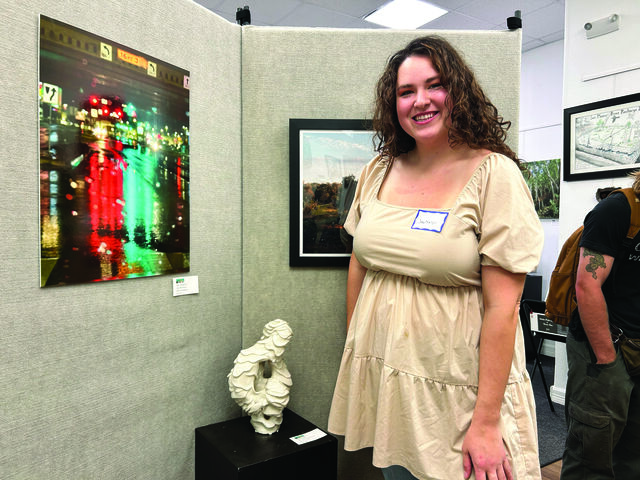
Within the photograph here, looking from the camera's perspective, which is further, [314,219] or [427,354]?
[314,219]

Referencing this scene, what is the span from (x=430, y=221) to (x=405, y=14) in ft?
12.4

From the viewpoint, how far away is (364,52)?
1791 millimetres

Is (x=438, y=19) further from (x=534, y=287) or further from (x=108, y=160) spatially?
(x=108, y=160)

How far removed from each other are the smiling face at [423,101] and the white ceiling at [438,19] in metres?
3.23

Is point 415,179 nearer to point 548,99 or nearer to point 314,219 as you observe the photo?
point 314,219

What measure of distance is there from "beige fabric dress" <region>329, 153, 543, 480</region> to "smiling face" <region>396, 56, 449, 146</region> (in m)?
0.16

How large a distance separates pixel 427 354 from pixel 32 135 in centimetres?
119

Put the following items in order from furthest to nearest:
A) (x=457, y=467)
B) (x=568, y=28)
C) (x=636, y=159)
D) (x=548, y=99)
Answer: (x=548, y=99) < (x=568, y=28) < (x=636, y=159) < (x=457, y=467)

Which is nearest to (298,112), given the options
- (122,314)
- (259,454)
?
(122,314)

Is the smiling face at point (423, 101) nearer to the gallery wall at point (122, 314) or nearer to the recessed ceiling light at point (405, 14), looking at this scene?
the gallery wall at point (122, 314)

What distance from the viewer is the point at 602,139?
3016 millimetres

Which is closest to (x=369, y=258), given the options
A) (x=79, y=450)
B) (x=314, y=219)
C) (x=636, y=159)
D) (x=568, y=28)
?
(x=314, y=219)

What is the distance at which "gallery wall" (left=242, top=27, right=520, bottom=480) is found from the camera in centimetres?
178

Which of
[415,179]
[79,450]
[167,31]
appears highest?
[167,31]
